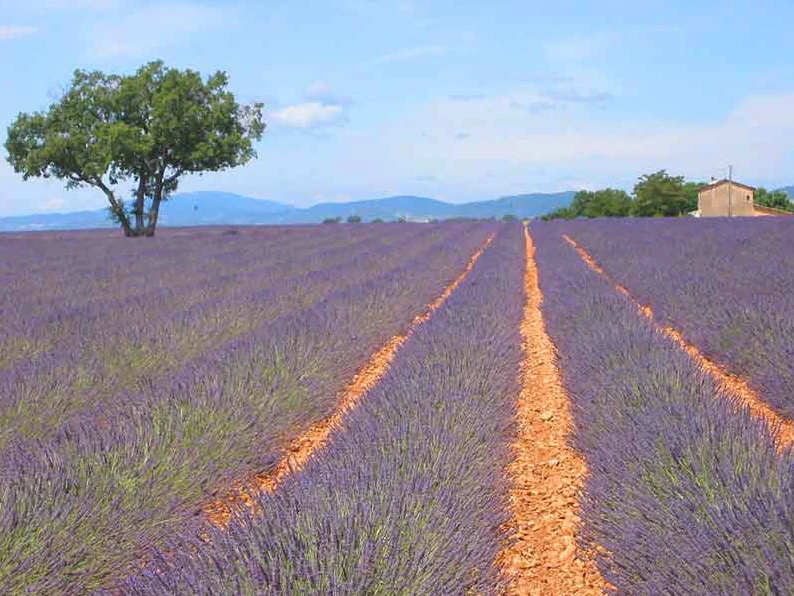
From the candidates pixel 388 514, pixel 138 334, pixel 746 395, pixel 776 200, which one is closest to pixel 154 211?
pixel 138 334

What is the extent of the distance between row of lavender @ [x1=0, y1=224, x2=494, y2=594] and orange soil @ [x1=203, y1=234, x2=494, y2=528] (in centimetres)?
7

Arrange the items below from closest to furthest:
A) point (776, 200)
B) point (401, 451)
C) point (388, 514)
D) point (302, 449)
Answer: point (388, 514), point (401, 451), point (302, 449), point (776, 200)

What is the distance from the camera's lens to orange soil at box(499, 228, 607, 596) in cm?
245

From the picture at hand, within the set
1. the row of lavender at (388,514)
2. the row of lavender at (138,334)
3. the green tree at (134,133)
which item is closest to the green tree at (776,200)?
the green tree at (134,133)

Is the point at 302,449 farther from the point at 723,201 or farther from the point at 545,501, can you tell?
the point at 723,201

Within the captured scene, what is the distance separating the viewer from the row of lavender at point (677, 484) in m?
1.86

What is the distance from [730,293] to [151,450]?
5.67 metres

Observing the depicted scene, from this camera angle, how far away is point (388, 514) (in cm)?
210

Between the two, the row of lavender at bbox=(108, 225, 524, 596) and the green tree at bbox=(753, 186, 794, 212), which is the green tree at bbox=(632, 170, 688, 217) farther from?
the row of lavender at bbox=(108, 225, 524, 596)

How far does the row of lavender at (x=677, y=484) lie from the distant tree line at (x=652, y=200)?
6018 cm

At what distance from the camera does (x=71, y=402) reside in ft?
13.6

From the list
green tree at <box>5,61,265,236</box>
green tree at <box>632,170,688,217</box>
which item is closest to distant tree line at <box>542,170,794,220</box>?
green tree at <box>632,170,688,217</box>

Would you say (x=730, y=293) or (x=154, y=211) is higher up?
(x=154, y=211)

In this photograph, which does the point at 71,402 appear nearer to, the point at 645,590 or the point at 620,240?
the point at 645,590
